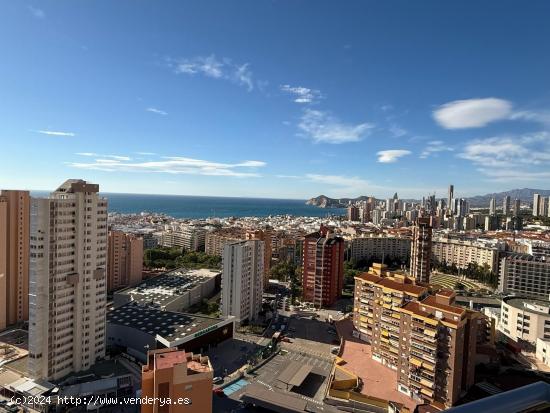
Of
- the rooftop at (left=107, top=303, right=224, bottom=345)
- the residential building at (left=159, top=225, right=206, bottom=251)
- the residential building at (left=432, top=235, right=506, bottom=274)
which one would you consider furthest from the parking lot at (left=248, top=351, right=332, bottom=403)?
the residential building at (left=159, top=225, right=206, bottom=251)

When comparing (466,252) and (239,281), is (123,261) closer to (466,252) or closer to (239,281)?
(239,281)

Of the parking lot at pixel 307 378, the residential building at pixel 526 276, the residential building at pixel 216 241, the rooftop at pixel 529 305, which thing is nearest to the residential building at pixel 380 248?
the residential building at pixel 526 276

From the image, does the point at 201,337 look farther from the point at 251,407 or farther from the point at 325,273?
the point at 325,273

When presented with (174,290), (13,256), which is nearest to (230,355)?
(174,290)

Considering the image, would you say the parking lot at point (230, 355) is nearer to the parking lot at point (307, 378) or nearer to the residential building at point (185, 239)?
the parking lot at point (307, 378)

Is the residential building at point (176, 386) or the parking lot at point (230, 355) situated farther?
the parking lot at point (230, 355)

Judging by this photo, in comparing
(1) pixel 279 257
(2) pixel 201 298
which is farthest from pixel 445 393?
(1) pixel 279 257

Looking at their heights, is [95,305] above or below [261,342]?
above
